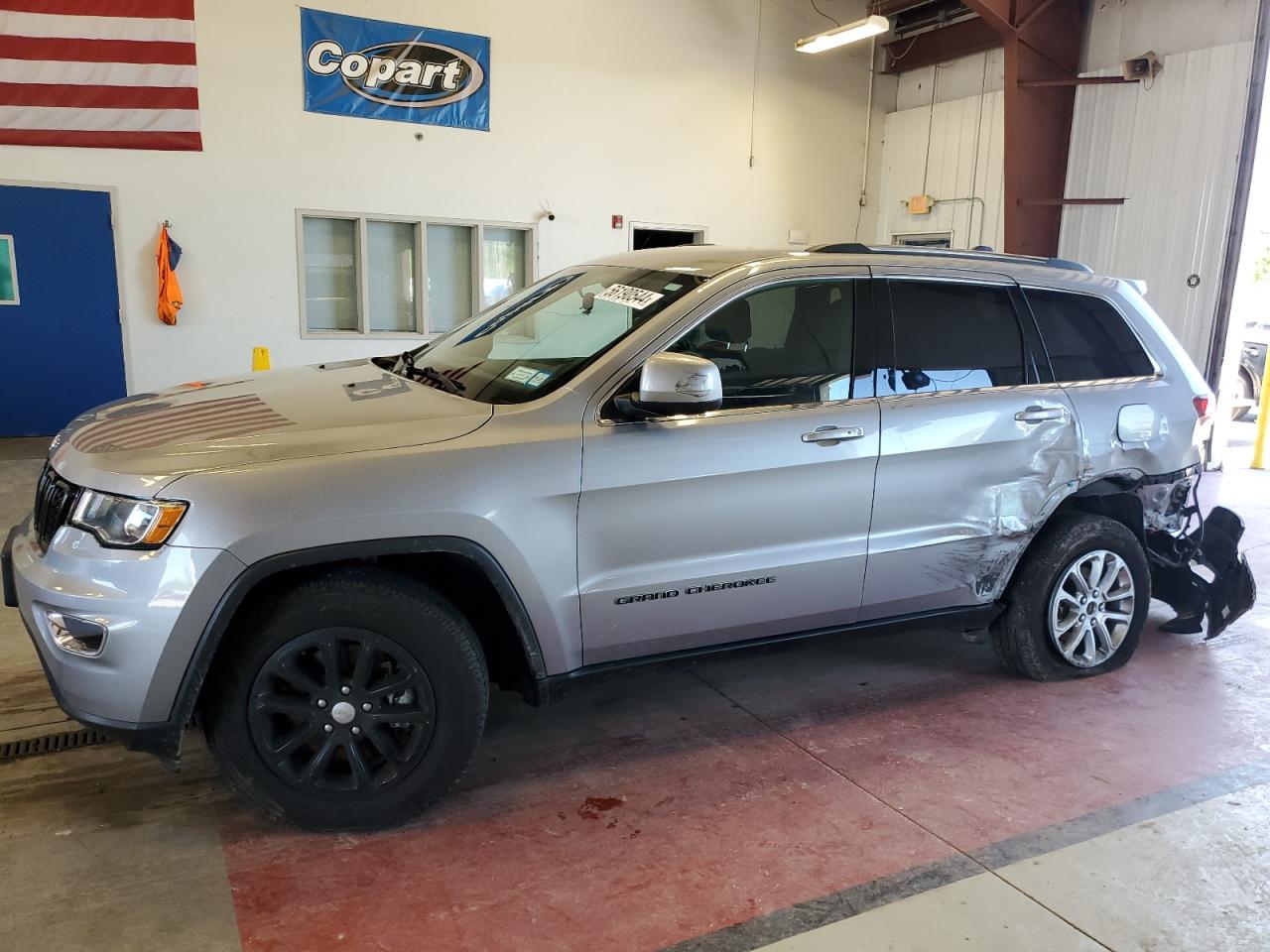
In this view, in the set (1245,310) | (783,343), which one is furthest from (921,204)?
(783,343)

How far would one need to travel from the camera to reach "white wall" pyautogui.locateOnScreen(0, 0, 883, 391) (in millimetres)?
8641

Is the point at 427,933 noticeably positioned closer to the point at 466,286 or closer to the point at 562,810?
the point at 562,810

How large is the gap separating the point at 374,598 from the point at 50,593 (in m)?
0.85

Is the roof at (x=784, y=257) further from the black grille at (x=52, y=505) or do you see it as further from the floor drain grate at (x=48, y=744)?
the floor drain grate at (x=48, y=744)

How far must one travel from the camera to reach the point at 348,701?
2729 mm

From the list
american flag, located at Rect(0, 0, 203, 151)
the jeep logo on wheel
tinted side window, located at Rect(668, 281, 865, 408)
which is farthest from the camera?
the jeep logo on wheel

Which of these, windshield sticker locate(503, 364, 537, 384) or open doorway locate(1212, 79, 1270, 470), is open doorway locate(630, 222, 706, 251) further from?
windshield sticker locate(503, 364, 537, 384)

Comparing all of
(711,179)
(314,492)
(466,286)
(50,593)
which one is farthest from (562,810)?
(711,179)

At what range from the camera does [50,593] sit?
2508 millimetres

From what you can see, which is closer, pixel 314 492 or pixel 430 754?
pixel 314 492

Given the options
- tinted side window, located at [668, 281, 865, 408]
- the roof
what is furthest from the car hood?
the roof

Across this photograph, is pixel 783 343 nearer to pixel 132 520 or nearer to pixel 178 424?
pixel 178 424

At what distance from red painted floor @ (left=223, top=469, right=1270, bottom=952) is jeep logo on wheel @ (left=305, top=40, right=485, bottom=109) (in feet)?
24.8

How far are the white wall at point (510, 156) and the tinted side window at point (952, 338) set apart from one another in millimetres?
6459
